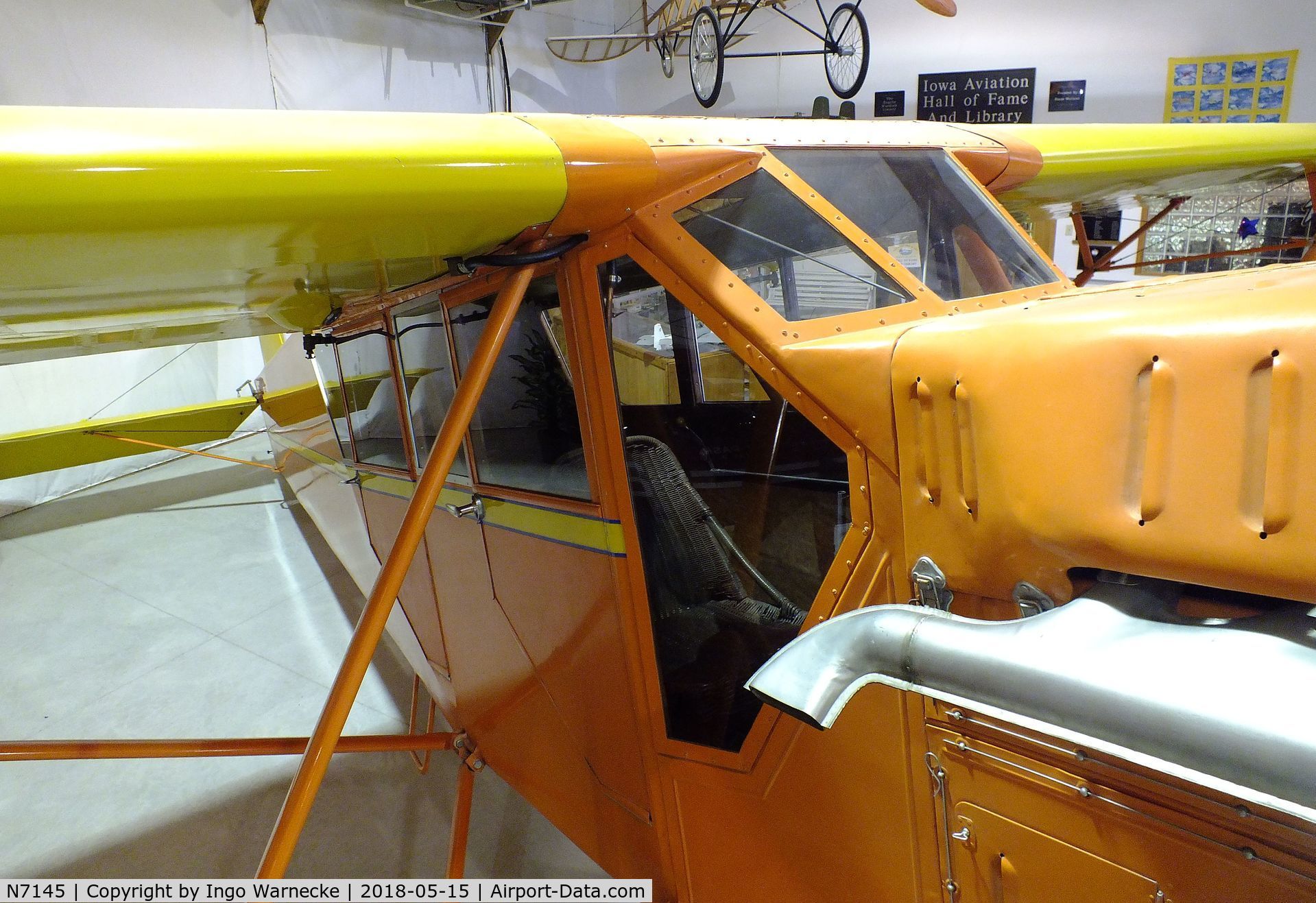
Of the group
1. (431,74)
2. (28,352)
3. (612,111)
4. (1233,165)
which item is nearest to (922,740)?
(28,352)

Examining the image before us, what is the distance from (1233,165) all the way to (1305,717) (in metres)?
4.42

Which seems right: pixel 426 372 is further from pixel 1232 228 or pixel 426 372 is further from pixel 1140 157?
pixel 1232 228

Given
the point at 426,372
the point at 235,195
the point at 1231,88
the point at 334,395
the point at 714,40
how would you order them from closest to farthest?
the point at 235,195
the point at 426,372
the point at 334,395
the point at 1231,88
the point at 714,40

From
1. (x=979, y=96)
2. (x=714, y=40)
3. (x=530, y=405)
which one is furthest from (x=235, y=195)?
(x=714, y=40)

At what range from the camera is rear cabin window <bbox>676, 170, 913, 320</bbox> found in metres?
1.58

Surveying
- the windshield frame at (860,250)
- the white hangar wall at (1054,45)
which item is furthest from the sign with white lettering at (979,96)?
the windshield frame at (860,250)

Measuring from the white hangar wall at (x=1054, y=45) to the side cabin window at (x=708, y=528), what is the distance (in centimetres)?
638

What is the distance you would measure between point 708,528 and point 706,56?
289 inches

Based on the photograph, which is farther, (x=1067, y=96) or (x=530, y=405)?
(x=1067, y=96)

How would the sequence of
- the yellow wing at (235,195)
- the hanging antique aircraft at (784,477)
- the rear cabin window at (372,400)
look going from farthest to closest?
1. the rear cabin window at (372,400)
2. the yellow wing at (235,195)
3. the hanging antique aircraft at (784,477)

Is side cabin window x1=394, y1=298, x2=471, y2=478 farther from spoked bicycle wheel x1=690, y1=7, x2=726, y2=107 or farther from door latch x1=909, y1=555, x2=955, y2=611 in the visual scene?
spoked bicycle wheel x1=690, y1=7, x2=726, y2=107

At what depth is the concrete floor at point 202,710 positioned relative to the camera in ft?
9.80

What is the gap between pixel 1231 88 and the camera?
19.4ft

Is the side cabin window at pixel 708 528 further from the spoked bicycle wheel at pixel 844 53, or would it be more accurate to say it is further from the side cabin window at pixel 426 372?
the spoked bicycle wheel at pixel 844 53
